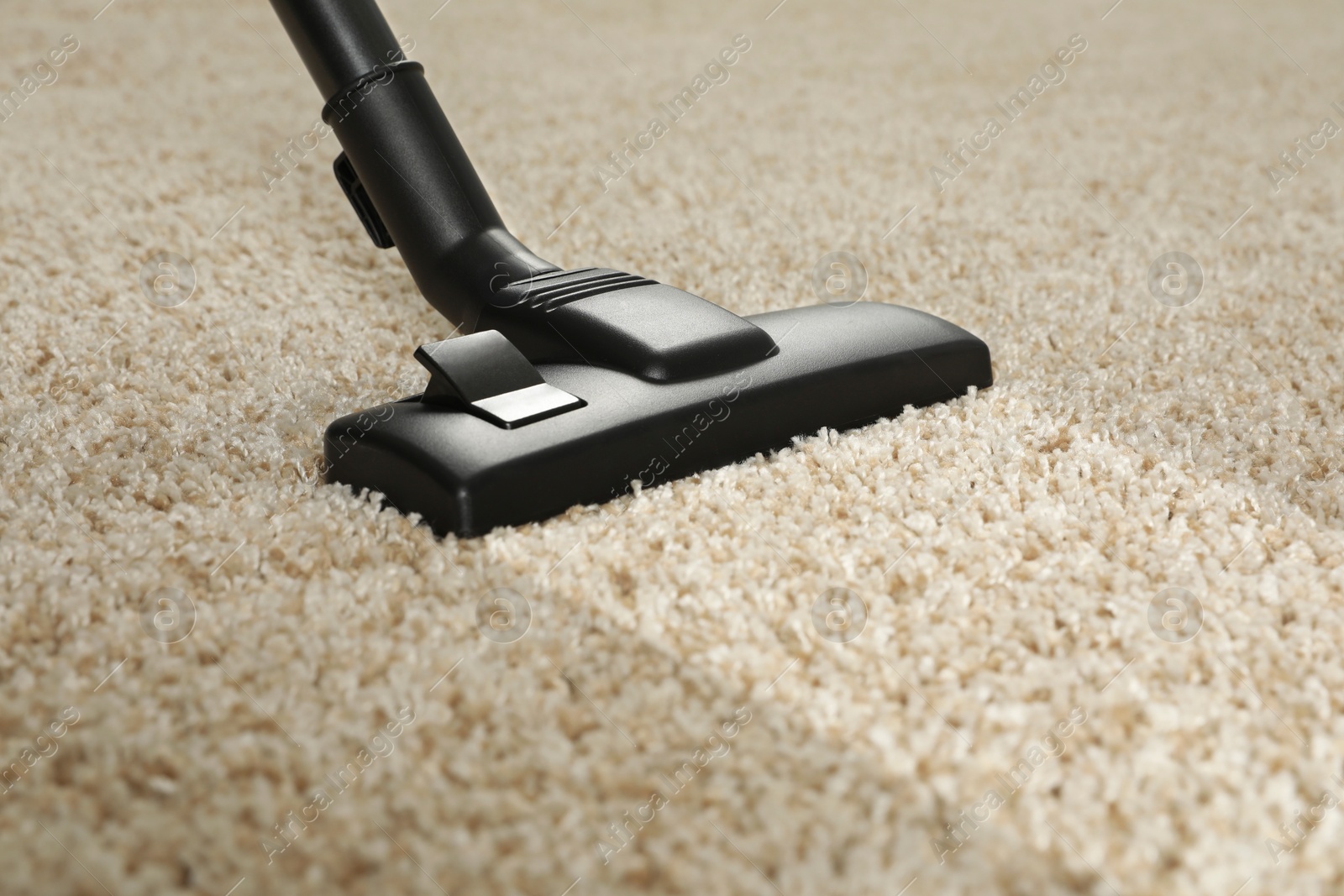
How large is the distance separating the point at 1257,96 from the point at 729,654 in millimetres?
2311

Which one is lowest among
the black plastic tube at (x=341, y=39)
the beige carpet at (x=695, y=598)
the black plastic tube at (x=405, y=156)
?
the beige carpet at (x=695, y=598)

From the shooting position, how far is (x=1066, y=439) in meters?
0.91

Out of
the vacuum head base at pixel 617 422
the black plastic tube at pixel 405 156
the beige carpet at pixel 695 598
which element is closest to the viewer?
the beige carpet at pixel 695 598

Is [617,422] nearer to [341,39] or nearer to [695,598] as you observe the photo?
[695,598]

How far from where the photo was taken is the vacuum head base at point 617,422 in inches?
28.6

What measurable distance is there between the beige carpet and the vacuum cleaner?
0.03 m

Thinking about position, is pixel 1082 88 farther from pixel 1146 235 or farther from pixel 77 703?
pixel 77 703

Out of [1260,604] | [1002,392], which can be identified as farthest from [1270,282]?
[1260,604]

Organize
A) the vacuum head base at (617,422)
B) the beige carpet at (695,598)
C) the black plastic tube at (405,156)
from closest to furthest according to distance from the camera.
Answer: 1. the beige carpet at (695,598)
2. the vacuum head base at (617,422)
3. the black plastic tube at (405,156)

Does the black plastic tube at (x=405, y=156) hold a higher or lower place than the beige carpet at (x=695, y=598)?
higher

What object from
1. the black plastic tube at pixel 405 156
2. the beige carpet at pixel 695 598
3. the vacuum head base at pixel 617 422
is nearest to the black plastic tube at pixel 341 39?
the black plastic tube at pixel 405 156

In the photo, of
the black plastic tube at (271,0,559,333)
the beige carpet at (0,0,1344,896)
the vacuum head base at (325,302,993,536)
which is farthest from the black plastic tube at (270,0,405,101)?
the vacuum head base at (325,302,993,536)

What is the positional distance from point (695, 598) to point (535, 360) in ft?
0.98

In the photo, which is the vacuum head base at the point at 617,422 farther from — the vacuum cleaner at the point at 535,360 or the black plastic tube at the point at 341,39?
the black plastic tube at the point at 341,39
